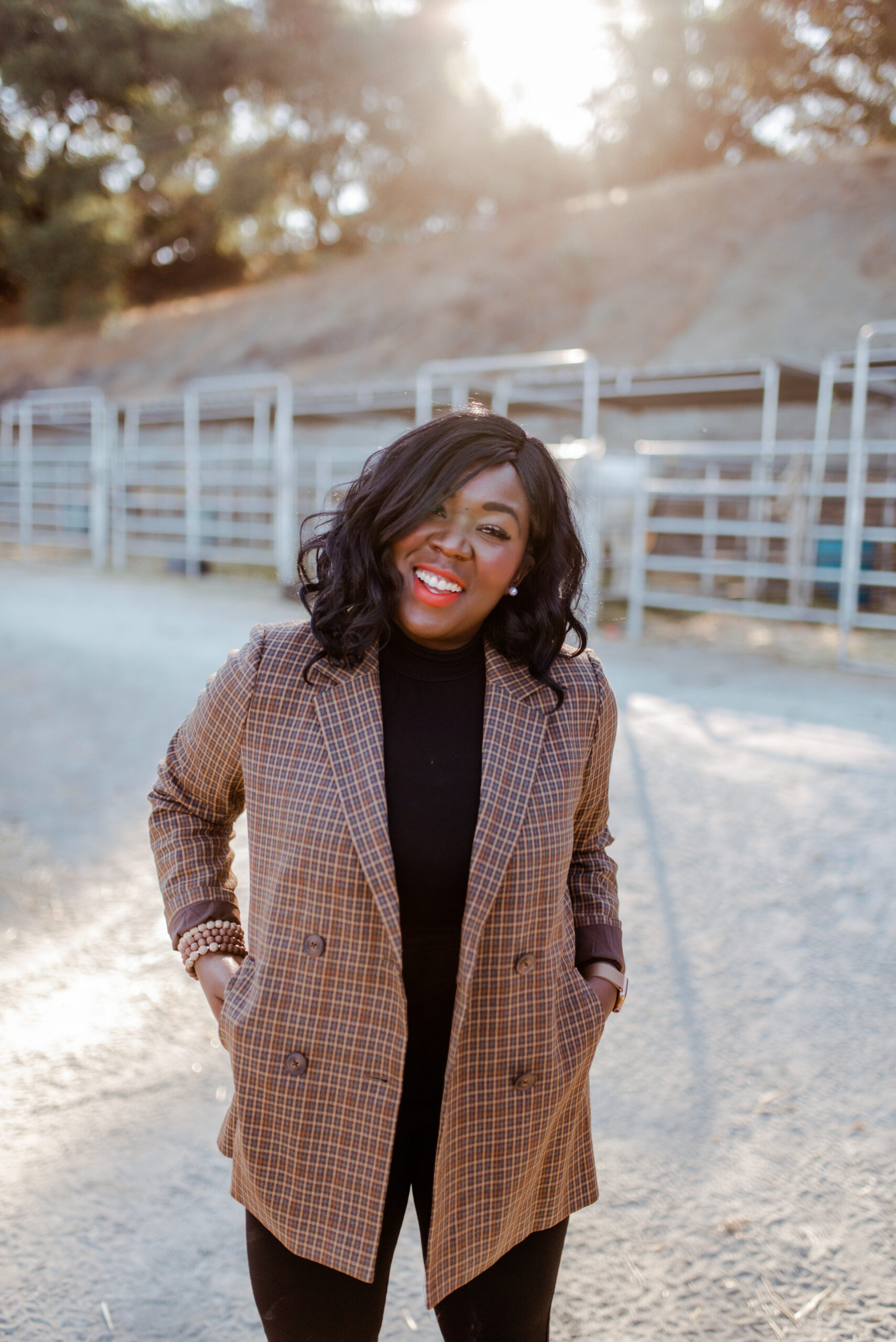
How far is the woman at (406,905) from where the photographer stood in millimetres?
1207

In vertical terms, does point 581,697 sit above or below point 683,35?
below

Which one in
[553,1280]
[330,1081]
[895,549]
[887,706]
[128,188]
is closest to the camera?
[330,1081]

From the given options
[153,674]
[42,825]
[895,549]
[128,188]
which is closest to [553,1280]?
[42,825]

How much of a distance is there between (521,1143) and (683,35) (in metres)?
29.9

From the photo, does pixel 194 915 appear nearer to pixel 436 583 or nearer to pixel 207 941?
pixel 207 941

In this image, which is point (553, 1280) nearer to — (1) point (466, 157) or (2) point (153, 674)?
(2) point (153, 674)

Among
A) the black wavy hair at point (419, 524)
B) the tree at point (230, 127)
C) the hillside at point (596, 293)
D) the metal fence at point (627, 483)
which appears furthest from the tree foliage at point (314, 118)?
the black wavy hair at point (419, 524)

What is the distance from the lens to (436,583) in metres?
1.30

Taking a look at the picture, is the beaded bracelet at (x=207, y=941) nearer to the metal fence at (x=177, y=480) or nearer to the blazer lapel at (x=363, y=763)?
the blazer lapel at (x=363, y=763)

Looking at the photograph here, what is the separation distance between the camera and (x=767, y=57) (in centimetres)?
2473

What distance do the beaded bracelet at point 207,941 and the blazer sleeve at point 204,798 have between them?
1cm

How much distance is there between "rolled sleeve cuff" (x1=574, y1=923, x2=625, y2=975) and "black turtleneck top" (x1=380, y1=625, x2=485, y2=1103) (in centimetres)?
25

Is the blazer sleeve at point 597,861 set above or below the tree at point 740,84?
below

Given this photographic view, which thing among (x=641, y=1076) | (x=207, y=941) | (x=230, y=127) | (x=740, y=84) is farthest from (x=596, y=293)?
(x=207, y=941)
